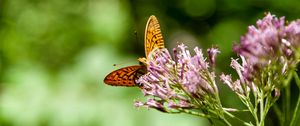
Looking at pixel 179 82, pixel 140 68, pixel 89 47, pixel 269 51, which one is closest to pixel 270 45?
pixel 269 51

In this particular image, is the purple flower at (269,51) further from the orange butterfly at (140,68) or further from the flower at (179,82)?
the orange butterfly at (140,68)

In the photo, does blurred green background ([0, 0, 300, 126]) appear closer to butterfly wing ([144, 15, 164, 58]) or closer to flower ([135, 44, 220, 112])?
butterfly wing ([144, 15, 164, 58])

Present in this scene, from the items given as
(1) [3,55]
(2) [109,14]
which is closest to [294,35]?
(2) [109,14]

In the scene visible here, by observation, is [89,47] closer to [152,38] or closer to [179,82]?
[152,38]

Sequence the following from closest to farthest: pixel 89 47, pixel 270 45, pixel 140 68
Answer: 1. pixel 270 45
2. pixel 140 68
3. pixel 89 47

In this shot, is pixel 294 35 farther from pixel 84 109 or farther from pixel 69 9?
pixel 69 9

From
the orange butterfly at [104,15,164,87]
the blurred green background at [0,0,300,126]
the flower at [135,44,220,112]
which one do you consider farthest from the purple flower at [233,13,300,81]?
the blurred green background at [0,0,300,126]

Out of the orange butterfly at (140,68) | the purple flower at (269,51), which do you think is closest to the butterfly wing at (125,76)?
the orange butterfly at (140,68)
